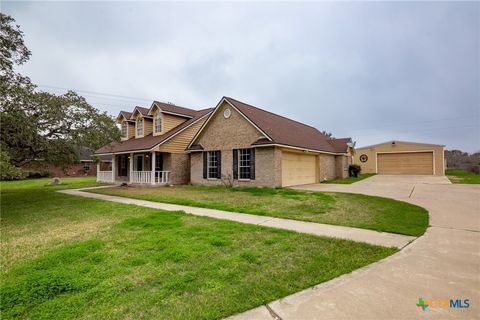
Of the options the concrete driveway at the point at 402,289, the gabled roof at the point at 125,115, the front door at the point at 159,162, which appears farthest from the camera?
the gabled roof at the point at 125,115

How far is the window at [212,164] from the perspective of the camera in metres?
16.9

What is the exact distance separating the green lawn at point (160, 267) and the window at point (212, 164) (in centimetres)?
1050

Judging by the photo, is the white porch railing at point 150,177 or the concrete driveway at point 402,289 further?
the white porch railing at point 150,177

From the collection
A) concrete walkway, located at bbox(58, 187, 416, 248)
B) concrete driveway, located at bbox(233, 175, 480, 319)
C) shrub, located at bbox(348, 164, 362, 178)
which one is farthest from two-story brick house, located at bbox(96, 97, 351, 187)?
concrete driveway, located at bbox(233, 175, 480, 319)

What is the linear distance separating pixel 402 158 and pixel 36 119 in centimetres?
3163

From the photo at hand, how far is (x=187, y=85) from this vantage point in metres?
29.2

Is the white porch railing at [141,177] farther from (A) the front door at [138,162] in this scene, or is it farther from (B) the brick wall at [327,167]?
(B) the brick wall at [327,167]

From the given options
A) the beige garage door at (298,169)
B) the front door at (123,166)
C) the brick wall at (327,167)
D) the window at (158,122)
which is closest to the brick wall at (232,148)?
the beige garage door at (298,169)

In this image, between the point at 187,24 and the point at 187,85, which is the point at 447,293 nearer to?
the point at 187,24

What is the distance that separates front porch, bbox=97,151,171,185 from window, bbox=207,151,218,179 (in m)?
3.50

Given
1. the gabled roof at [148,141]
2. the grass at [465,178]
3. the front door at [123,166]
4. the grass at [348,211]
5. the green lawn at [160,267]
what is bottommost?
the green lawn at [160,267]

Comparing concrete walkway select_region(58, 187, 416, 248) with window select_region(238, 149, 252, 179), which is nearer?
concrete walkway select_region(58, 187, 416, 248)

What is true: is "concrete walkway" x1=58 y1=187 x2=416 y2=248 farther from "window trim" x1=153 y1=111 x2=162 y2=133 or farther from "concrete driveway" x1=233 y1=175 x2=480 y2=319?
"window trim" x1=153 y1=111 x2=162 y2=133

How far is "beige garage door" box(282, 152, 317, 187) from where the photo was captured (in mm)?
15336
